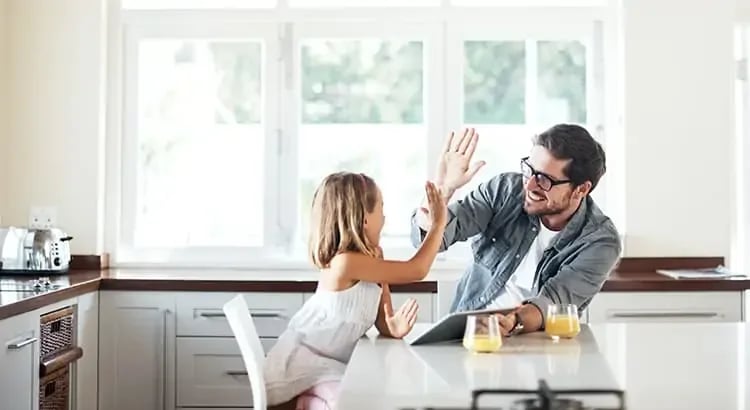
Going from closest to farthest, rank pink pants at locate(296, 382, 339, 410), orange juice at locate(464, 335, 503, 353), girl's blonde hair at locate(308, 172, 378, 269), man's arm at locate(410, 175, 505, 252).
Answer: orange juice at locate(464, 335, 503, 353) < pink pants at locate(296, 382, 339, 410) < girl's blonde hair at locate(308, 172, 378, 269) < man's arm at locate(410, 175, 505, 252)

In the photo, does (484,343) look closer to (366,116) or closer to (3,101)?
(366,116)

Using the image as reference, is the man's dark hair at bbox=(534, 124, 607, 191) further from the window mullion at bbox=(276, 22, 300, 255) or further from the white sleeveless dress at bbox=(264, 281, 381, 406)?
the window mullion at bbox=(276, 22, 300, 255)

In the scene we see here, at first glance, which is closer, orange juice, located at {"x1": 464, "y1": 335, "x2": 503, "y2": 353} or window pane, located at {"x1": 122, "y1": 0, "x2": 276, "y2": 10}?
orange juice, located at {"x1": 464, "y1": 335, "x2": 503, "y2": 353}

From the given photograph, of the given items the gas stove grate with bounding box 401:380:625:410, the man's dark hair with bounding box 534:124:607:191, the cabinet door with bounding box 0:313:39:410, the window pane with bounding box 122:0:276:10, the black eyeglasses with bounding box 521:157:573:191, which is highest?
the window pane with bounding box 122:0:276:10

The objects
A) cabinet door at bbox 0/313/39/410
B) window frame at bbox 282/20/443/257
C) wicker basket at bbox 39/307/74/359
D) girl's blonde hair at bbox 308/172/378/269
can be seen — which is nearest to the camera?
girl's blonde hair at bbox 308/172/378/269

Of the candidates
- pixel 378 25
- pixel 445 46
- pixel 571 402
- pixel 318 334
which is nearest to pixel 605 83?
pixel 445 46

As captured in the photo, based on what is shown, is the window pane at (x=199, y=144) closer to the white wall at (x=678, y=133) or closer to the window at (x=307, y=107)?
the window at (x=307, y=107)

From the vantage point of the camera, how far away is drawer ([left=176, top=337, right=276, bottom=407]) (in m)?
3.83

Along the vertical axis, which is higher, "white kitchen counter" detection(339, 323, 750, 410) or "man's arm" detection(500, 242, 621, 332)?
"man's arm" detection(500, 242, 621, 332)

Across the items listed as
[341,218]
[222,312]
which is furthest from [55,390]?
[341,218]

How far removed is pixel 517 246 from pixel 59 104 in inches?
101

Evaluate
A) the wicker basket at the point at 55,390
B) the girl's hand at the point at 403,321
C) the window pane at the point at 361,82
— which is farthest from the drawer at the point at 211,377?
the girl's hand at the point at 403,321

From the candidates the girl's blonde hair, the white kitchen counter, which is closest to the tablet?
the white kitchen counter

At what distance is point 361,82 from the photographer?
441cm
